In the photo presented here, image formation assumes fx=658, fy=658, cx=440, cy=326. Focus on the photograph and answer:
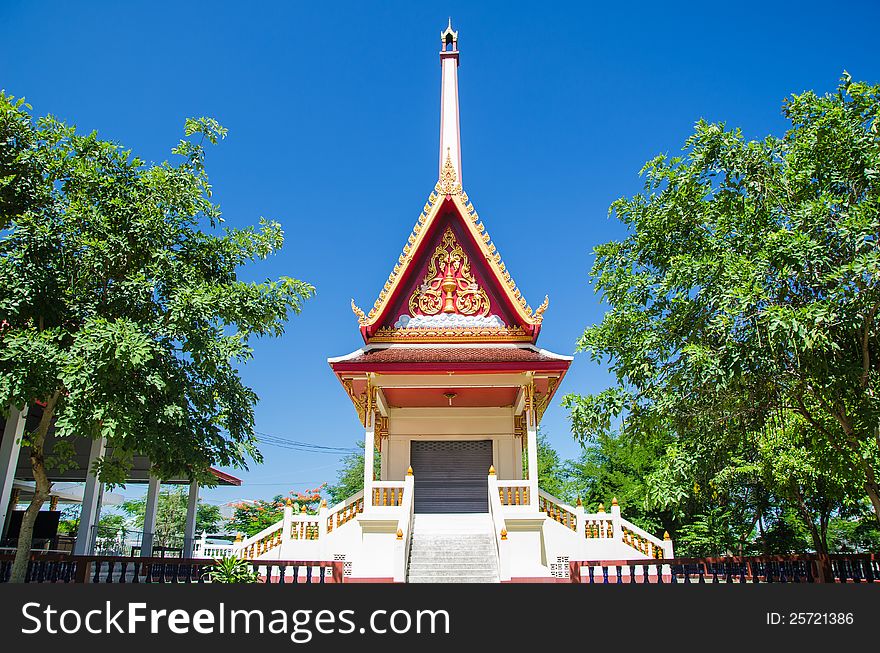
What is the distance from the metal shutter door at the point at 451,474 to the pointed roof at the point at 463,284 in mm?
2842

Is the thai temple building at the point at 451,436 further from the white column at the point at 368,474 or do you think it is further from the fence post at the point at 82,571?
the fence post at the point at 82,571

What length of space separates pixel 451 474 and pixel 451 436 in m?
0.89

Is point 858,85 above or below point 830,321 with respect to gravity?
above

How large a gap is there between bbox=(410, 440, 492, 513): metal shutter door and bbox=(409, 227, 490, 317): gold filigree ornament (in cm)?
324

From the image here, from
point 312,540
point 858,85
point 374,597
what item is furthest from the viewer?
point 312,540

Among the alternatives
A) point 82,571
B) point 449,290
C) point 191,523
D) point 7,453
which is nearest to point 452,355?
point 449,290

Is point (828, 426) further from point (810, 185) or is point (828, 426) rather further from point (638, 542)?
point (638, 542)

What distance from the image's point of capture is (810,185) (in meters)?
8.30

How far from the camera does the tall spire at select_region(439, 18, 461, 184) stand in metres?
18.7

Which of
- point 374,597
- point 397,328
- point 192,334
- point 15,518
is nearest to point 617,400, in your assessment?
point 374,597

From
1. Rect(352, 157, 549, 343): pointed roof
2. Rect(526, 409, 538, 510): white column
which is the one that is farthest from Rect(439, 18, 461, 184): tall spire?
Rect(526, 409, 538, 510): white column

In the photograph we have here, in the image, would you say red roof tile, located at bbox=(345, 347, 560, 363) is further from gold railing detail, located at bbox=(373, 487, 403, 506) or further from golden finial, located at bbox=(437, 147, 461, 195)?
golden finial, located at bbox=(437, 147, 461, 195)

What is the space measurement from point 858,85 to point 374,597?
8.20 m

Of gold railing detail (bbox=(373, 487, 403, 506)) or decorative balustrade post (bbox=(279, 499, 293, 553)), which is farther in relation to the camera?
decorative balustrade post (bbox=(279, 499, 293, 553))
